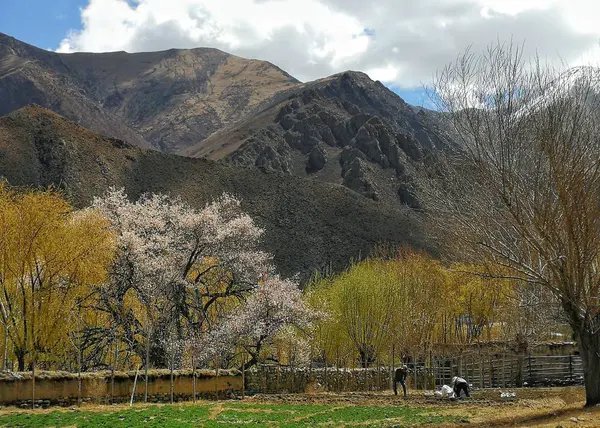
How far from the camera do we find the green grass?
1705cm

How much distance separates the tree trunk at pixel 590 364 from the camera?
53.8 feet

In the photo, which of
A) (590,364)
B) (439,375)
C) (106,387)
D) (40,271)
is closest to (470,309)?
(439,375)

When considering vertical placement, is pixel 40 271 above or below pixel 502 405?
above

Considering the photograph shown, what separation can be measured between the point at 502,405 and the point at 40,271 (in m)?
18.3

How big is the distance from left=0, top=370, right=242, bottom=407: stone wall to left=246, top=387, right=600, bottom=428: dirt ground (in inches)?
68.9

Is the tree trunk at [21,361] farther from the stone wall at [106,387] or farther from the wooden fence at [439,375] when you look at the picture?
the wooden fence at [439,375]

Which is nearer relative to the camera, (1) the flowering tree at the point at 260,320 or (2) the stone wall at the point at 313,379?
(1) the flowering tree at the point at 260,320

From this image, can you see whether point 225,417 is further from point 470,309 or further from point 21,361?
point 470,309

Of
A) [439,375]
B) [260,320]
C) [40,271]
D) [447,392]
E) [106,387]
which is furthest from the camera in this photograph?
[439,375]

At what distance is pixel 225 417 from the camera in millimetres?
19422

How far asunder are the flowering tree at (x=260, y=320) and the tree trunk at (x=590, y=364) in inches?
762

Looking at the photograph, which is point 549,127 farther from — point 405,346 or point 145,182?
point 145,182

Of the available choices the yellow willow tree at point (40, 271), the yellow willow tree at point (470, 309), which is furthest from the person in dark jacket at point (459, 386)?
the yellow willow tree at point (40, 271)

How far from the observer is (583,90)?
1661 centimetres
